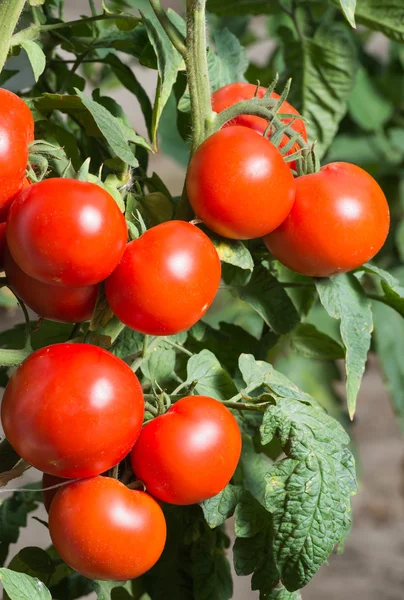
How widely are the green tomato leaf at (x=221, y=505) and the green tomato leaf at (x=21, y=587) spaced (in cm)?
12

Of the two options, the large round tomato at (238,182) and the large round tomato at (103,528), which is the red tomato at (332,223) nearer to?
the large round tomato at (238,182)

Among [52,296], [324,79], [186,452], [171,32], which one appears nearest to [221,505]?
[186,452]

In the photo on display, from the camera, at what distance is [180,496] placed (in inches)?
18.6

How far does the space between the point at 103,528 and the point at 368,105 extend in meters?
1.12

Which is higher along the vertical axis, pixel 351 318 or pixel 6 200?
pixel 6 200

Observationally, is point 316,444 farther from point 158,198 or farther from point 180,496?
point 158,198

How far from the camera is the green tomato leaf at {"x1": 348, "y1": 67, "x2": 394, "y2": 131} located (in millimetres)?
1360

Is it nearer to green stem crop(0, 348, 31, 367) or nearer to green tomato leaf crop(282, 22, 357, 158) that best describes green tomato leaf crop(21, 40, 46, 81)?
green stem crop(0, 348, 31, 367)

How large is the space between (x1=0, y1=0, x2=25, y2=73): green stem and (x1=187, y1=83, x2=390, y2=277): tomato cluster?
5.6 inches

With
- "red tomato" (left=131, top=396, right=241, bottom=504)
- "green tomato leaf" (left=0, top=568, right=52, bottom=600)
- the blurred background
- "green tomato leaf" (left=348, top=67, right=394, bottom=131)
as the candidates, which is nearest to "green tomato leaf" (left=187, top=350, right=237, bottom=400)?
"red tomato" (left=131, top=396, right=241, bottom=504)

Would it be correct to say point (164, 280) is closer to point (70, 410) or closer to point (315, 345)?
point (70, 410)

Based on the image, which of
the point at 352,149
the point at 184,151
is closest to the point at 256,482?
the point at 184,151

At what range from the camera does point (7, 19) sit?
495 mm

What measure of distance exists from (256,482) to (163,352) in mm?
123
